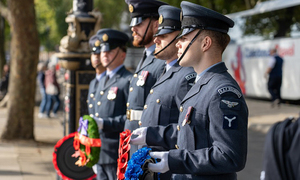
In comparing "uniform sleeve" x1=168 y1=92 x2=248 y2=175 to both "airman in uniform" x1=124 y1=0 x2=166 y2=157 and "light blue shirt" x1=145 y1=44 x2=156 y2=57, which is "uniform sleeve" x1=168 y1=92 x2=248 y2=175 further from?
"light blue shirt" x1=145 y1=44 x2=156 y2=57

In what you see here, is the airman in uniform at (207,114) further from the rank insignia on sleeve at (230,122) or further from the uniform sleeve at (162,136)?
the uniform sleeve at (162,136)

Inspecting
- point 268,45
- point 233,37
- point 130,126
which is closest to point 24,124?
point 130,126

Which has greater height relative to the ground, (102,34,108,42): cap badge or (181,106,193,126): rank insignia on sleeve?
(102,34,108,42): cap badge

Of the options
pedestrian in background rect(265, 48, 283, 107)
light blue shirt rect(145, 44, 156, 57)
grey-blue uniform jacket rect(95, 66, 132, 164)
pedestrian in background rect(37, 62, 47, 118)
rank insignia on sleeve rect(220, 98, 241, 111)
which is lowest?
pedestrian in background rect(37, 62, 47, 118)

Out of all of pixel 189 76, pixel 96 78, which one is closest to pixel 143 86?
pixel 189 76

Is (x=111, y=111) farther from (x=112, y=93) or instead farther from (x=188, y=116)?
(x=188, y=116)

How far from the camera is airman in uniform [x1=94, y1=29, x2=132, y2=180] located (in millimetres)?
4887

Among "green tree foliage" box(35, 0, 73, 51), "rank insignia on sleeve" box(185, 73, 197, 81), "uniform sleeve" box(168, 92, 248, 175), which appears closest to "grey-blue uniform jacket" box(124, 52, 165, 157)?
"rank insignia on sleeve" box(185, 73, 197, 81)

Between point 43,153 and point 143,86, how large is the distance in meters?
5.83

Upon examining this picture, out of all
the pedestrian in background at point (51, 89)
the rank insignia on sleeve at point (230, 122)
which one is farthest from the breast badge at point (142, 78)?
the pedestrian in background at point (51, 89)

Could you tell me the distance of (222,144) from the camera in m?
2.71

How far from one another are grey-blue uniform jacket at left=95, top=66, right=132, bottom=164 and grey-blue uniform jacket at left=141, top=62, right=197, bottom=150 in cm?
126

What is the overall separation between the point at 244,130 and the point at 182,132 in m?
0.39

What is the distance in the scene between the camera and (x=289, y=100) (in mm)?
19859
